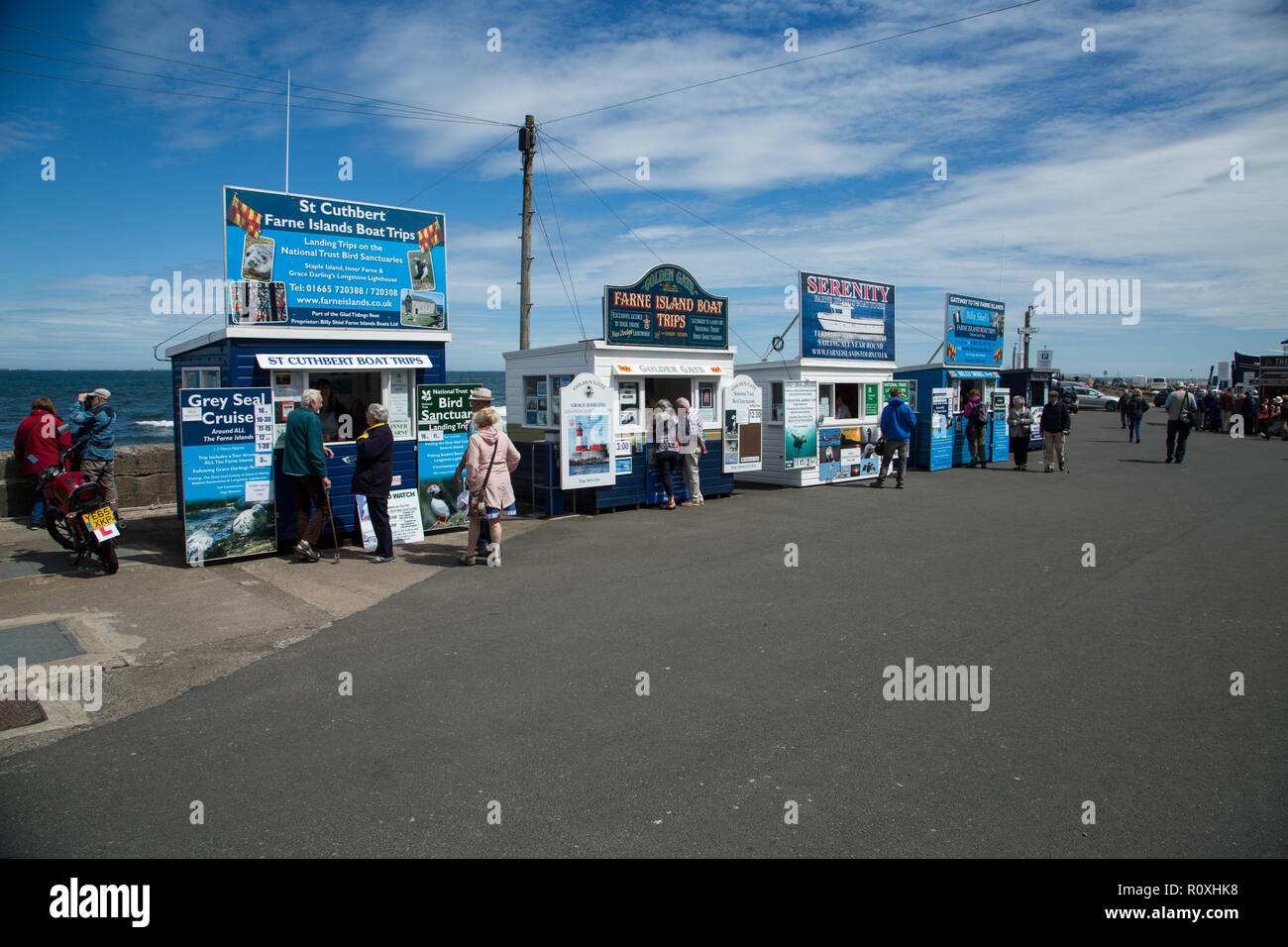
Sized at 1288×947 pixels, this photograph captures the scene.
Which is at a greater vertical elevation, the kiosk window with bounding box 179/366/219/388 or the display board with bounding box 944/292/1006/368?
the display board with bounding box 944/292/1006/368

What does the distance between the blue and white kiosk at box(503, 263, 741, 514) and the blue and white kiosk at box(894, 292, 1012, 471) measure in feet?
26.0

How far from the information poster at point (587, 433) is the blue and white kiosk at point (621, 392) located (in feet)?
0.05

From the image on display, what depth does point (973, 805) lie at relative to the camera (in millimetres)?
3818

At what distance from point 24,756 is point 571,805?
122 inches

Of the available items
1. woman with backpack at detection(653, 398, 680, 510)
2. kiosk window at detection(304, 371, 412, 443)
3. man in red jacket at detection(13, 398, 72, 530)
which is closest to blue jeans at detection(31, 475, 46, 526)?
man in red jacket at detection(13, 398, 72, 530)

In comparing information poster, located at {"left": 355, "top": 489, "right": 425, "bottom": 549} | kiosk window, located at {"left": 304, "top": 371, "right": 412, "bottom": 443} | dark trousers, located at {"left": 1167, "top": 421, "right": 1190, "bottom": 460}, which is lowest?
information poster, located at {"left": 355, "top": 489, "right": 425, "bottom": 549}

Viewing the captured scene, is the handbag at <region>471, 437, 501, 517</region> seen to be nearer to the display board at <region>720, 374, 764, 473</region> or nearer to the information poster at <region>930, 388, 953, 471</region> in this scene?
the display board at <region>720, 374, 764, 473</region>

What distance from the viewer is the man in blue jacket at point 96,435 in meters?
9.21

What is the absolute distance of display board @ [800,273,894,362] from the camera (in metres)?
16.6

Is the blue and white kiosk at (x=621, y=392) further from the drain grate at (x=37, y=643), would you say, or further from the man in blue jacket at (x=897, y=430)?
the drain grate at (x=37, y=643)

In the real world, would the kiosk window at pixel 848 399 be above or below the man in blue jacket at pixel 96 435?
above

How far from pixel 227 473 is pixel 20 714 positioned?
4595 millimetres

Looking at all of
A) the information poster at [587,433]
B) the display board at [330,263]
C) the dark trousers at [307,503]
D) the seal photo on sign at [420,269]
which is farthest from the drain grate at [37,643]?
the information poster at [587,433]

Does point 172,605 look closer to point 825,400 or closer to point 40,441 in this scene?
point 40,441
